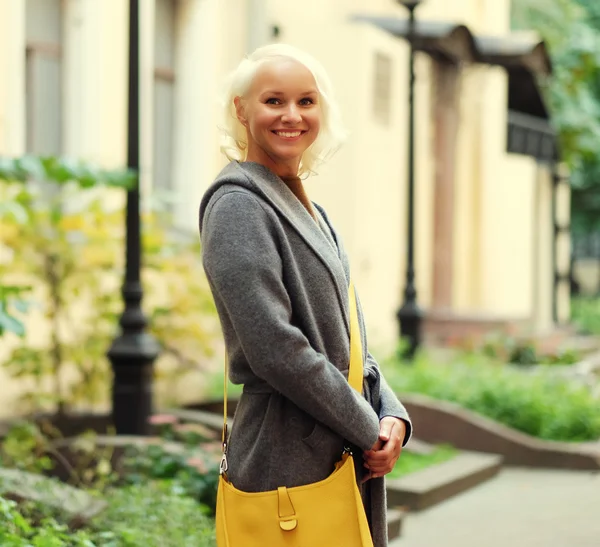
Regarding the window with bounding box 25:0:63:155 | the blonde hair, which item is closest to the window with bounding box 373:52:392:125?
the window with bounding box 25:0:63:155

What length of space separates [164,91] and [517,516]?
5854 millimetres

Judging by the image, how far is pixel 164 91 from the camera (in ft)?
38.8

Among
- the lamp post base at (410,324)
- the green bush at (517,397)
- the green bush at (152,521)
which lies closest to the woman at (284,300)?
the green bush at (152,521)

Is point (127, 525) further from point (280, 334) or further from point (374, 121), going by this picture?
point (374, 121)

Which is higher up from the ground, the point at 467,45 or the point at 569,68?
the point at 569,68

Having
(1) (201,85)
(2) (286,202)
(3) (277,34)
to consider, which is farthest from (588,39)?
(2) (286,202)

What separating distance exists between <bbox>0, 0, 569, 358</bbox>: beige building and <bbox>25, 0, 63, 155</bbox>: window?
14 millimetres

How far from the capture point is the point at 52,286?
910 centimetres

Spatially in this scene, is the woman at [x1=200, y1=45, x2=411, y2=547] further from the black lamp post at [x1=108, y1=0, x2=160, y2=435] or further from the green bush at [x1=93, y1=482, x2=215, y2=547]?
the black lamp post at [x1=108, y1=0, x2=160, y2=435]

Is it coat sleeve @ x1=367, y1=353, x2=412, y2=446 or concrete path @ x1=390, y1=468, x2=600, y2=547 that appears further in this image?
concrete path @ x1=390, y1=468, x2=600, y2=547

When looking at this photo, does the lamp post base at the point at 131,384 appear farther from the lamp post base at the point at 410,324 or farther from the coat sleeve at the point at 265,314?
the lamp post base at the point at 410,324

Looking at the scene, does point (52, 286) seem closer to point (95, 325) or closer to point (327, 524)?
point (95, 325)

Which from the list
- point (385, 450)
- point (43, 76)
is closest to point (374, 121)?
point (43, 76)

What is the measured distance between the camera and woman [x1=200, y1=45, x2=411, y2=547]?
2.84 meters
